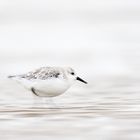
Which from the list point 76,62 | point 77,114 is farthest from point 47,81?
point 76,62

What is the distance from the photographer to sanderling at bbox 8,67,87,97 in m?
8.56

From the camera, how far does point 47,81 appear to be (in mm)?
8602

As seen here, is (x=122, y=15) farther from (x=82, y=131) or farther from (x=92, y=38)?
(x=82, y=131)

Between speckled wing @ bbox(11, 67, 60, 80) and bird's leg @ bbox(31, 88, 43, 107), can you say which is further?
speckled wing @ bbox(11, 67, 60, 80)

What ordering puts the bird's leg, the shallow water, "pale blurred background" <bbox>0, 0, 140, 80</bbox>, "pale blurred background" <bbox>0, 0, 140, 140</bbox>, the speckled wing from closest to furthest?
the shallow water, "pale blurred background" <bbox>0, 0, 140, 140</bbox>, the bird's leg, the speckled wing, "pale blurred background" <bbox>0, 0, 140, 80</bbox>

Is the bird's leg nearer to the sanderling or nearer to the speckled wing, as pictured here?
the sanderling

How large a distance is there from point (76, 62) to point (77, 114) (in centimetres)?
464

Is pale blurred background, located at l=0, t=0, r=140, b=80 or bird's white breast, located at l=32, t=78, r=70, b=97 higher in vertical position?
pale blurred background, located at l=0, t=0, r=140, b=80

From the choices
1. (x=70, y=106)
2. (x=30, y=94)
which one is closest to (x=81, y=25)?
(x=30, y=94)

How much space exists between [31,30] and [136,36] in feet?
8.69

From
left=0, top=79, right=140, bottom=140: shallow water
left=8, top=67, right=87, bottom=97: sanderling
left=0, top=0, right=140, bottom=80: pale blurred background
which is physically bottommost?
left=0, top=79, right=140, bottom=140: shallow water

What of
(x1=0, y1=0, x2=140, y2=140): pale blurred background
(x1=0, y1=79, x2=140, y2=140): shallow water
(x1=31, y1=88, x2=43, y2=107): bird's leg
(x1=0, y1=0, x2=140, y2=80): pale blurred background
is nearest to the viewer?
(x1=0, y1=79, x2=140, y2=140): shallow water

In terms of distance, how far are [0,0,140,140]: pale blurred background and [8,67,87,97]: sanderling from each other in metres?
0.17

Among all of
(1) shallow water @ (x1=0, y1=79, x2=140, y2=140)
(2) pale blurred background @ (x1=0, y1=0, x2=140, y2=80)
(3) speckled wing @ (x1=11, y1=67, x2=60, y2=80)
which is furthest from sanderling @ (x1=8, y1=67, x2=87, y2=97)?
(2) pale blurred background @ (x1=0, y1=0, x2=140, y2=80)
